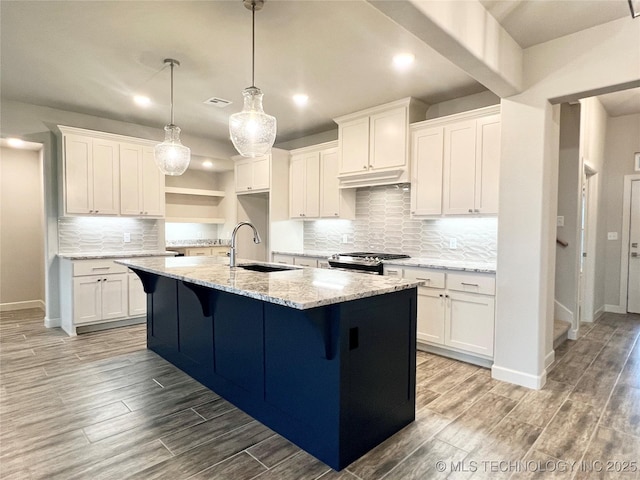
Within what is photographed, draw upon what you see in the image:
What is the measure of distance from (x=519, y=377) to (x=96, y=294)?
4597mm

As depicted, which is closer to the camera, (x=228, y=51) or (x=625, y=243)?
(x=228, y=51)

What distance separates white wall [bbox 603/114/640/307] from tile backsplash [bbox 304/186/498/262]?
9.18 feet

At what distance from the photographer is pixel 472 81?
11.6 ft

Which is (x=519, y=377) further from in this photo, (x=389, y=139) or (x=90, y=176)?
(x=90, y=176)

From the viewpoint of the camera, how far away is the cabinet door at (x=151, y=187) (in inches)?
196

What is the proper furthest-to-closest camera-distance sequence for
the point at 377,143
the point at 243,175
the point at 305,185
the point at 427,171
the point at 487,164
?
the point at 243,175 < the point at 305,185 < the point at 377,143 < the point at 427,171 < the point at 487,164

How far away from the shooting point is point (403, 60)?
309 cm

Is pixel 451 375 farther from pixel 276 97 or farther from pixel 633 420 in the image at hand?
pixel 276 97

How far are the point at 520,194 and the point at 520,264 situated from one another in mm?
564

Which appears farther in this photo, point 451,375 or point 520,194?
point 451,375

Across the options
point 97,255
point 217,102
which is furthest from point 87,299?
point 217,102

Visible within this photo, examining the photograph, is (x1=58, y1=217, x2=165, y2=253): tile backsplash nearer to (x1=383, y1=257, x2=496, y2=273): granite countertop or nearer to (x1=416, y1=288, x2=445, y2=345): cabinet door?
(x1=383, y1=257, x2=496, y2=273): granite countertop

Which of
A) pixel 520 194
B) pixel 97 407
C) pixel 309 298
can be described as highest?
pixel 520 194

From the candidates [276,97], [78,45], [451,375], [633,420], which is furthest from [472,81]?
[78,45]
